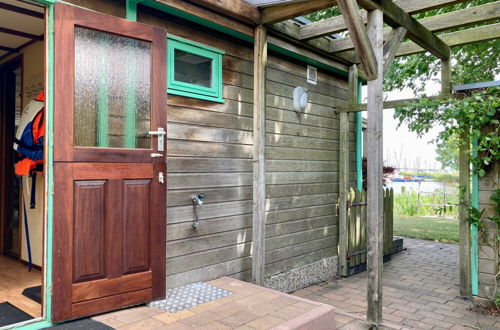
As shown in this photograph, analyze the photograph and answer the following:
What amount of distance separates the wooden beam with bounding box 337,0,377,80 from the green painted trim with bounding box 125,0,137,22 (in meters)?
1.47

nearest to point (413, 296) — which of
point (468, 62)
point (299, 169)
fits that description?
point (299, 169)

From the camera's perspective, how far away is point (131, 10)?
2.73 metres

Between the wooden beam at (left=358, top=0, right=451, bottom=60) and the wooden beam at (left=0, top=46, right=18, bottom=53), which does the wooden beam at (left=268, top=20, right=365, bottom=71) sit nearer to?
the wooden beam at (left=358, top=0, right=451, bottom=60)

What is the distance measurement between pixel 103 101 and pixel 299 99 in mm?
2470

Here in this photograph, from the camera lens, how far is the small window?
120 inches

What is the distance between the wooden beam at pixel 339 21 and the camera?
11.1 feet

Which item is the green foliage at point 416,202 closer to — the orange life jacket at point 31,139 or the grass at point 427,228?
the grass at point 427,228

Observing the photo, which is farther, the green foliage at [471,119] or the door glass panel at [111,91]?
the green foliage at [471,119]

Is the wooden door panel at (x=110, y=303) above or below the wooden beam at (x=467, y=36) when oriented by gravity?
below

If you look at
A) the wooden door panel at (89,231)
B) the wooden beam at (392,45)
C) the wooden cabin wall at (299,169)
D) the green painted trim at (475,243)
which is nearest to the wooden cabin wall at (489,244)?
the green painted trim at (475,243)

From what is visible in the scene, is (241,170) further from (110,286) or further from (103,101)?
(110,286)

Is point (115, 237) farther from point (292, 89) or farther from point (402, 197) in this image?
point (402, 197)

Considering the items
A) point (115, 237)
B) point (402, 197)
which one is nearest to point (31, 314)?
point (115, 237)

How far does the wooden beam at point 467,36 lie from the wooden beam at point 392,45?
1.35 metres
